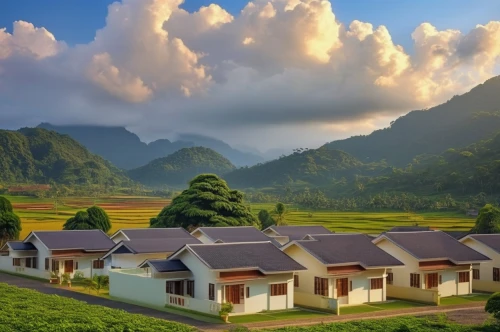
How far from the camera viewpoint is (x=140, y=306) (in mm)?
31766

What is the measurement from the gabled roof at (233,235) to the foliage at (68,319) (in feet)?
55.8

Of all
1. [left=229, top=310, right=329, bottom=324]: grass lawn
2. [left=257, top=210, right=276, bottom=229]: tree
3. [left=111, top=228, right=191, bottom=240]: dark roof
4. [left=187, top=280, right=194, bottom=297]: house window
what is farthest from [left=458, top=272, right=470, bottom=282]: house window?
[left=257, top=210, right=276, bottom=229]: tree

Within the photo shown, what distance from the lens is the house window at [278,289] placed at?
103ft

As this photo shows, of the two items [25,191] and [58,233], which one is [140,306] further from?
[25,191]

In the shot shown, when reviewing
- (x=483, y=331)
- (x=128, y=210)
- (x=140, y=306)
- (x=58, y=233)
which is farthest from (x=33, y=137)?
(x=483, y=331)

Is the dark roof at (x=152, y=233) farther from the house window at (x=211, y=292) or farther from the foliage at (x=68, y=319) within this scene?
the foliage at (x=68, y=319)

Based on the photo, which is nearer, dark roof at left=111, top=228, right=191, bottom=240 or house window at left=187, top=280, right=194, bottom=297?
house window at left=187, top=280, right=194, bottom=297

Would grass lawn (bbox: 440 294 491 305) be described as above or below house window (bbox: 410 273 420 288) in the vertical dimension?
below

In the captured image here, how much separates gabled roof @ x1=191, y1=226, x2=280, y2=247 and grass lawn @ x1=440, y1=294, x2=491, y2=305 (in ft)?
41.5

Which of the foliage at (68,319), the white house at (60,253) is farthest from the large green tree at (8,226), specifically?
the foliage at (68,319)

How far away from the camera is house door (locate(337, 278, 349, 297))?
33.0 meters

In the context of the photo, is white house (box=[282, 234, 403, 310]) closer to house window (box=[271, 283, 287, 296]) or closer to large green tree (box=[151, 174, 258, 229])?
house window (box=[271, 283, 287, 296])

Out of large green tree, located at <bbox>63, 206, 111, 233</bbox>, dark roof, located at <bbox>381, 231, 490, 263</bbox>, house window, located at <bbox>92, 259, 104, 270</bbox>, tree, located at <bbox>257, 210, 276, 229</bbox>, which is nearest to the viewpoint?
dark roof, located at <bbox>381, 231, 490, 263</bbox>

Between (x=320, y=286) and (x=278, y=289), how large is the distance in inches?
109
